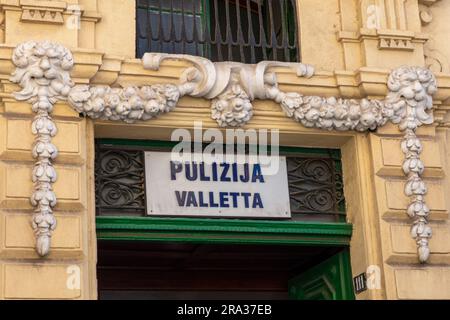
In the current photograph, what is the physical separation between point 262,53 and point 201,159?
55.2 inches

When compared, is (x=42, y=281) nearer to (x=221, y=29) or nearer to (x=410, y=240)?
(x=221, y=29)

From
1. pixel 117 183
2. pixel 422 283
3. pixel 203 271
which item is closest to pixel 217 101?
pixel 117 183

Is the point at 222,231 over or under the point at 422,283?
over

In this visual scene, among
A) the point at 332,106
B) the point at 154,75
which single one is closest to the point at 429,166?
the point at 332,106

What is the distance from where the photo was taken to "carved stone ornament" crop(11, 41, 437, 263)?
1032 centimetres

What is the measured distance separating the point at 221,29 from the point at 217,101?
119 centimetres

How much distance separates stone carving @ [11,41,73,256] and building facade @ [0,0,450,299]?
1cm

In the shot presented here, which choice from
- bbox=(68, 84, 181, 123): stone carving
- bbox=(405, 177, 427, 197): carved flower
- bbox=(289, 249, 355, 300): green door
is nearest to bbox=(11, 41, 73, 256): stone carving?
bbox=(68, 84, 181, 123): stone carving

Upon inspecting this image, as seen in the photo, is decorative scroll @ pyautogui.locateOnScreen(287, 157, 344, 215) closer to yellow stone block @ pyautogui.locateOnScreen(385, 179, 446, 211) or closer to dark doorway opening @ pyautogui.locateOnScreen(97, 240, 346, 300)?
yellow stone block @ pyautogui.locateOnScreen(385, 179, 446, 211)

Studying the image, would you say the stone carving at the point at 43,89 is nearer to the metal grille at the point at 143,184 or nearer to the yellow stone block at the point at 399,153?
the metal grille at the point at 143,184

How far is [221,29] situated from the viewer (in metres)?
11.9

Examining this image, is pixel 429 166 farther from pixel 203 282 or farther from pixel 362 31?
pixel 203 282

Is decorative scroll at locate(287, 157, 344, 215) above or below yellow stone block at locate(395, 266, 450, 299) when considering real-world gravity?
above

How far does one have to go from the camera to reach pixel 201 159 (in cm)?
1120
